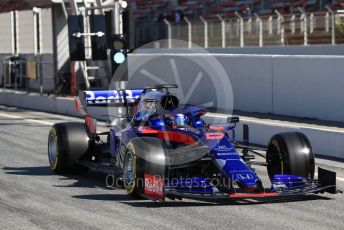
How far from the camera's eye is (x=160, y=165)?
30.4 feet

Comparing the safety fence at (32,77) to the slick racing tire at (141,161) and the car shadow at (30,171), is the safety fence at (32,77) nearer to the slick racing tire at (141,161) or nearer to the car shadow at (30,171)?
the car shadow at (30,171)

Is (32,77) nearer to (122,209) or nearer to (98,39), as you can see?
(98,39)

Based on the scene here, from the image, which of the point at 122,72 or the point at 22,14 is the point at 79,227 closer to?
the point at 122,72

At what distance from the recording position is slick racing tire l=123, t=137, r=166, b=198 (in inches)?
365

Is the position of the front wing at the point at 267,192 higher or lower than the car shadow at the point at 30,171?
higher

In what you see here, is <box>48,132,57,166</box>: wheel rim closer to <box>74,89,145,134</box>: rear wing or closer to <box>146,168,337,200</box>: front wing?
<box>74,89,145,134</box>: rear wing

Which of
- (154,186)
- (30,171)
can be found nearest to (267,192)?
(154,186)

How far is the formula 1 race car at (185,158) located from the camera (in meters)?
9.16

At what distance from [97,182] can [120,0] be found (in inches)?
392

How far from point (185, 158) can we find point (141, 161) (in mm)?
A: 590

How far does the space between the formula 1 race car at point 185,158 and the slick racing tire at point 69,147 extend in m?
0.01

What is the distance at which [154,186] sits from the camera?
29.9 ft

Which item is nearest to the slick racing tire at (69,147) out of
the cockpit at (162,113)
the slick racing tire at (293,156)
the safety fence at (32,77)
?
the cockpit at (162,113)

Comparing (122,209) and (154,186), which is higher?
(154,186)
